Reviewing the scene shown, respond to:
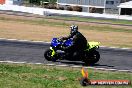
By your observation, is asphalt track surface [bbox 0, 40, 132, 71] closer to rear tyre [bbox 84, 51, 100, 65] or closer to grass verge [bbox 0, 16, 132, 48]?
rear tyre [bbox 84, 51, 100, 65]

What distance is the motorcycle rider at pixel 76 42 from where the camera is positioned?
20266mm

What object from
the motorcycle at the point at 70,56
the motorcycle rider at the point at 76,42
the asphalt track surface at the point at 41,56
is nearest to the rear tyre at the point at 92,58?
the motorcycle at the point at 70,56

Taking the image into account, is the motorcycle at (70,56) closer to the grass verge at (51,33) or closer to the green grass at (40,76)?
the green grass at (40,76)

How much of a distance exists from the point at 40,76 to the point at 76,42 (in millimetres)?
5112

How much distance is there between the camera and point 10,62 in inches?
751

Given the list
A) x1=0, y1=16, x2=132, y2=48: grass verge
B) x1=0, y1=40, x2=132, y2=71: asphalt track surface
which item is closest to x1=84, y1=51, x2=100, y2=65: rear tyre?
x1=0, y1=40, x2=132, y2=71: asphalt track surface

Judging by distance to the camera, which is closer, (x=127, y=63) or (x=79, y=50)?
(x=79, y=50)

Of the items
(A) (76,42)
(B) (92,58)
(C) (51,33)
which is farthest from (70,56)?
(C) (51,33)

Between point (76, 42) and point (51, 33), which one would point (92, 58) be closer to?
point (76, 42)

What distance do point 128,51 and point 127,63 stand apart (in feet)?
20.7

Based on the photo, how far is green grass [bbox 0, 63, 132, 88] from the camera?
14.1 metres

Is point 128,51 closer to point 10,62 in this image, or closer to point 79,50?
point 79,50

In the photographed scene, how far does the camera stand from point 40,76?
15648 mm

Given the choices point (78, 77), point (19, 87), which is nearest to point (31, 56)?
point (78, 77)
